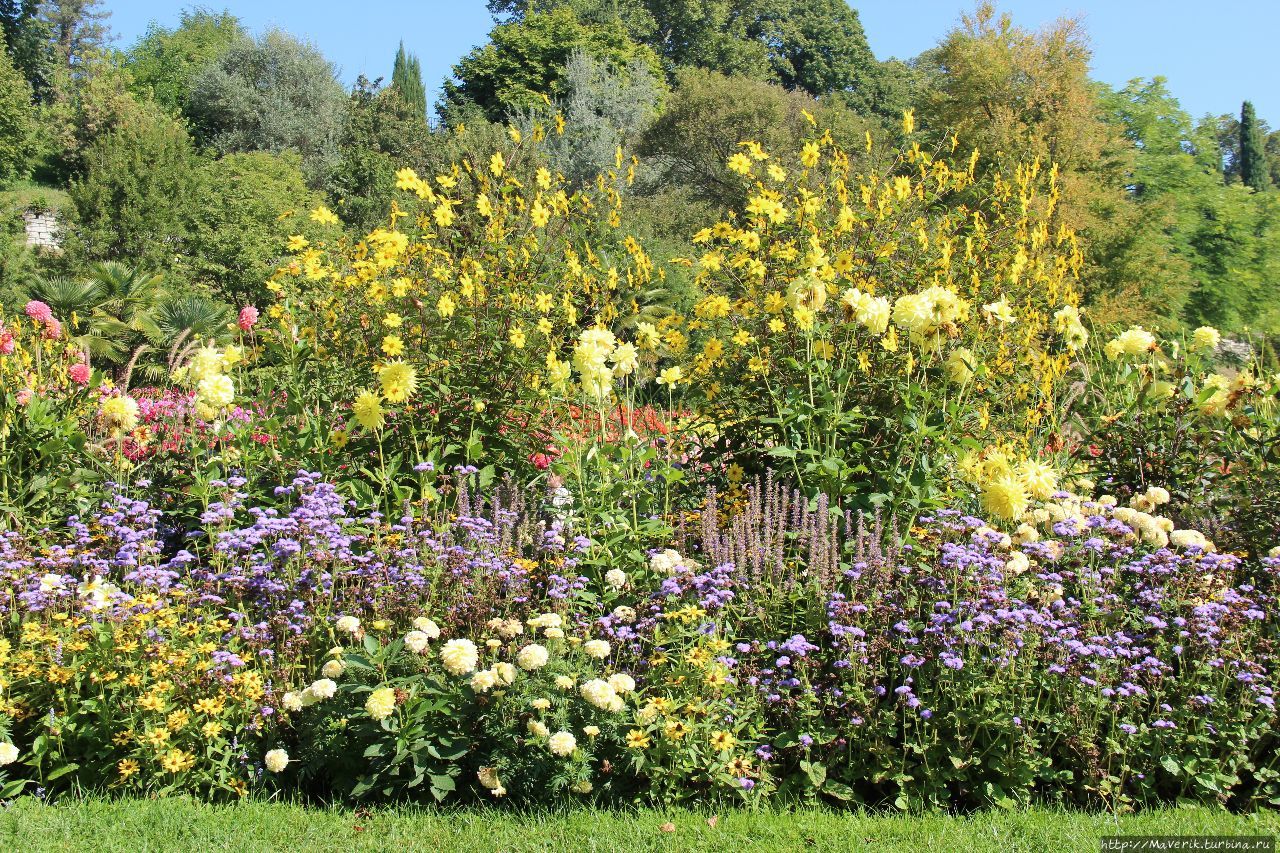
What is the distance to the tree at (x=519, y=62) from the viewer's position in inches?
1325

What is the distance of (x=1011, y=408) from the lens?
4.66 metres

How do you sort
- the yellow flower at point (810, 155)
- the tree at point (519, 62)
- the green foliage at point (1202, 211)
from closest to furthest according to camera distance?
the yellow flower at point (810, 155) → the green foliage at point (1202, 211) → the tree at point (519, 62)

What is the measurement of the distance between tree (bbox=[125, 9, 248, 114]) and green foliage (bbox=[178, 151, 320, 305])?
22176 millimetres

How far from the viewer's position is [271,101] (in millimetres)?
31047

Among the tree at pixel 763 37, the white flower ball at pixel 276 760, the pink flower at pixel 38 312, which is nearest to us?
the white flower ball at pixel 276 760

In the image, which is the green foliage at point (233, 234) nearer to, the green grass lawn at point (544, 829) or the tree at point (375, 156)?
the tree at point (375, 156)

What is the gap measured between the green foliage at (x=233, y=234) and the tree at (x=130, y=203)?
25 centimetres

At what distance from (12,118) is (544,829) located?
1101 inches

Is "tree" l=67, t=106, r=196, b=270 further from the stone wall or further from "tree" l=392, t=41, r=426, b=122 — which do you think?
"tree" l=392, t=41, r=426, b=122

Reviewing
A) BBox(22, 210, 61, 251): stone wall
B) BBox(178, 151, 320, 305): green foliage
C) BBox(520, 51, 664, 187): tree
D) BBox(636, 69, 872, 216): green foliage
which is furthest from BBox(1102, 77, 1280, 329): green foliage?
BBox(22, 210, 61, 251): stone wall

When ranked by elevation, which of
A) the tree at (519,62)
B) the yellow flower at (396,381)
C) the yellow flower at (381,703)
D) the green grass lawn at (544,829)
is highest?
the tree at (519,62)

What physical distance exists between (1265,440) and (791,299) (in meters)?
1.91

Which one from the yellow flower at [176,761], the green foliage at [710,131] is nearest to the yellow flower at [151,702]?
the yellow flower at [176,761]

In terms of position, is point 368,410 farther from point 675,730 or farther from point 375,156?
point 375,156
